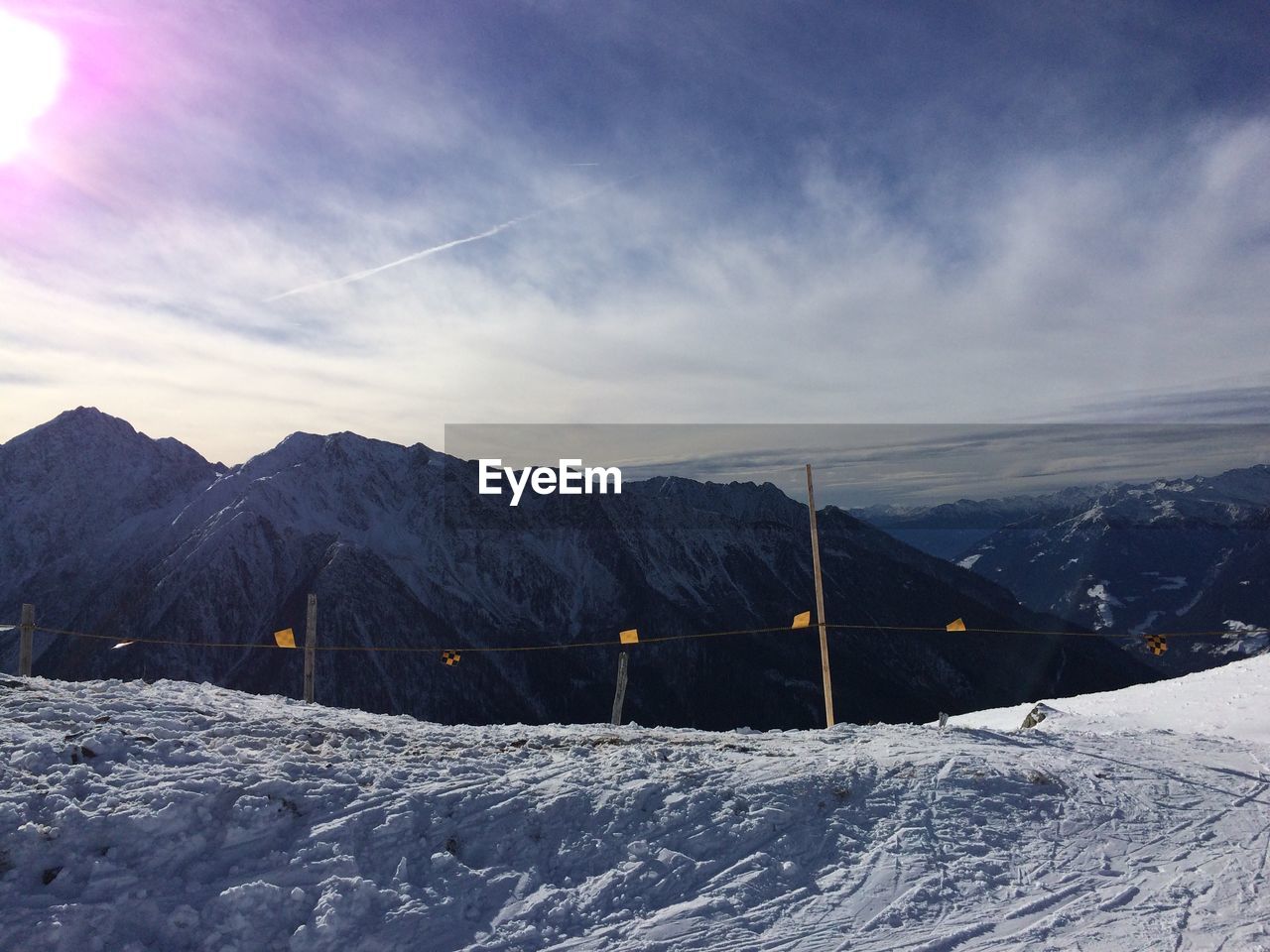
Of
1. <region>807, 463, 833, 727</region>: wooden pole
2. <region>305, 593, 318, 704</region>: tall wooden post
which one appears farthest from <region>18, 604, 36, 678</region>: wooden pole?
<region>807, 463, 833, 727</region>: wooden pole

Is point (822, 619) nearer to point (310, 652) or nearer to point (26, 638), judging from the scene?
point (310, 652)

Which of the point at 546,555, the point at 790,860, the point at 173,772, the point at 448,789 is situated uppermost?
the point at 173,772

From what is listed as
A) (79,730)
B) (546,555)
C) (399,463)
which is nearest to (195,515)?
(399,463)

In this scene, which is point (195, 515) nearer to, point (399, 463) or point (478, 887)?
point (399, 463)

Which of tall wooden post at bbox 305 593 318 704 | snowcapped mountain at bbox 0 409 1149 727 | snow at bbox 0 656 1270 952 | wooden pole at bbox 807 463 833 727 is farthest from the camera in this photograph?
snowcapped mountain at bbox 0 409 1149 727

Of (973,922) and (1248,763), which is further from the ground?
(973,922)

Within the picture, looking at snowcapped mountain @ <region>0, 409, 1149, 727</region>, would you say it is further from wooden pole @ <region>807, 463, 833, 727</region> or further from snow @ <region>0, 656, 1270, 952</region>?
snow @ <region>0, 656, 1270, 952</region>

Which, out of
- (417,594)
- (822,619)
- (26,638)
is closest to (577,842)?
(822,619)
